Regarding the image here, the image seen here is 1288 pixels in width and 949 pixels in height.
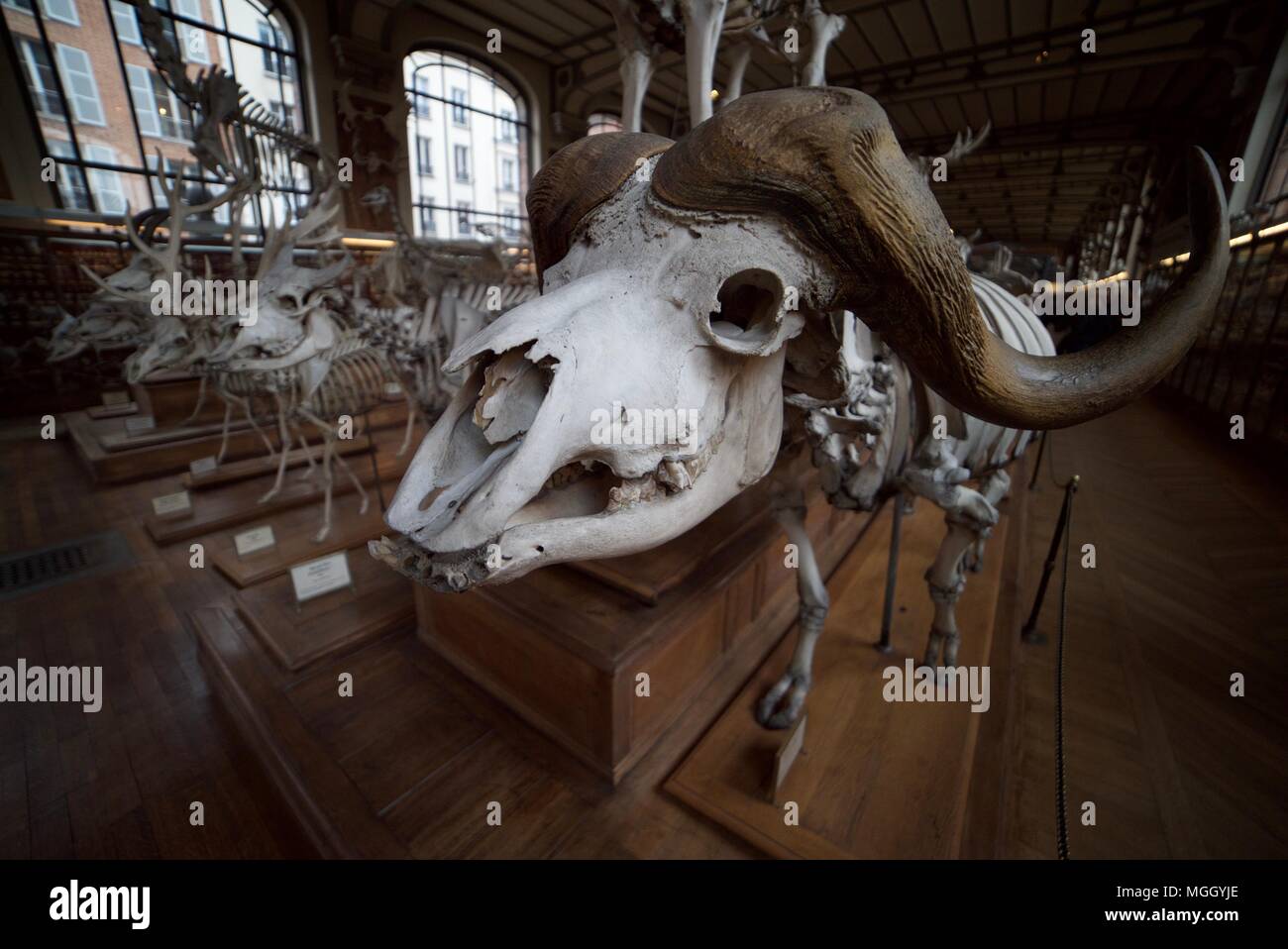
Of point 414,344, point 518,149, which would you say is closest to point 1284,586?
point 414,344

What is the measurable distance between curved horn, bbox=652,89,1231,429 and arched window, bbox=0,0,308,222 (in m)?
9.65

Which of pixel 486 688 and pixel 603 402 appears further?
pixel 486 688

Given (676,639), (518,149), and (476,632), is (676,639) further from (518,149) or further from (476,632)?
(518,149)

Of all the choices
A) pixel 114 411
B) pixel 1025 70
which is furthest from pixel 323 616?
pixel 1025 70

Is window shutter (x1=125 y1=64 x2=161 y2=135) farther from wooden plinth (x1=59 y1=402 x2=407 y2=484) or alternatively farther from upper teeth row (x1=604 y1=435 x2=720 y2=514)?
upper teeth row (x1=604 y1=435 x2=720 y2=514)

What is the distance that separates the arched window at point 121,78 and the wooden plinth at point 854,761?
9720 mm

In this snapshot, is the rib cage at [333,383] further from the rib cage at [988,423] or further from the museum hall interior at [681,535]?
the rib cage at [988,423]

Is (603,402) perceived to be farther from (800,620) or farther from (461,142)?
(461,142)

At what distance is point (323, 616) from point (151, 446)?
448 cm

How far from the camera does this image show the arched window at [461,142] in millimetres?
13734

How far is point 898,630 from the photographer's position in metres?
3.21

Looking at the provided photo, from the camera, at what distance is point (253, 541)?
12.7ft

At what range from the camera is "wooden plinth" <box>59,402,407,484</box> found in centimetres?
550
